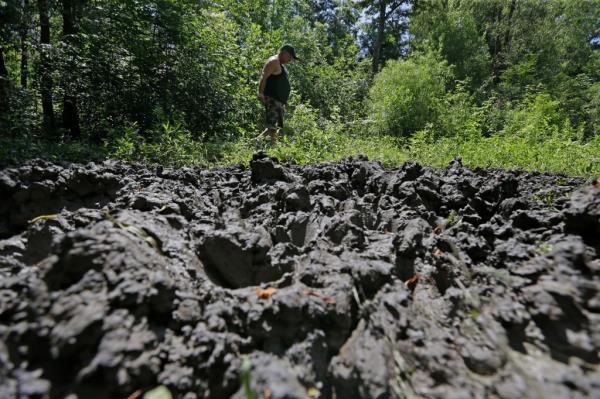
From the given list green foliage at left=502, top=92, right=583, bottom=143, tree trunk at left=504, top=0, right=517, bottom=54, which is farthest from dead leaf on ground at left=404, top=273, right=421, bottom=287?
tree trunk at left=504, top=0, right=517, bottom=54

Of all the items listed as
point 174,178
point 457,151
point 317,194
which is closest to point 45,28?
point 174,178

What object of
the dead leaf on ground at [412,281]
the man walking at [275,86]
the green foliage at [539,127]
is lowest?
the dead leaf on ground at [412,281]

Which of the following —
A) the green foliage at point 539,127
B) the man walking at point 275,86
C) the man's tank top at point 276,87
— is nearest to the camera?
the green foliage at point 539,127

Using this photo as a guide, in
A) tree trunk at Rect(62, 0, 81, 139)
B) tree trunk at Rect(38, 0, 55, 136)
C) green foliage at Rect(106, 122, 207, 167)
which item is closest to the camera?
green foliage at Rect(106, 122, 207, 167)

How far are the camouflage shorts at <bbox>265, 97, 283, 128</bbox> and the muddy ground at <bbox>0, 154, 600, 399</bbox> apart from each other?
5045mm

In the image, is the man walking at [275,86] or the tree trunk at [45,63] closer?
the tree trunk at [45,63]

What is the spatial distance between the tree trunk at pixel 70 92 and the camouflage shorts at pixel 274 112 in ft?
11.2

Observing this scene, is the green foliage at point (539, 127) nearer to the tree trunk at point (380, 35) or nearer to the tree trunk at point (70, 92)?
the tree trunk at point (70, 92)

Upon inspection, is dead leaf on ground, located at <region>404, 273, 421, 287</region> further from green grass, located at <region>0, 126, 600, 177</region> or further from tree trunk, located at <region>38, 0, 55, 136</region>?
tree trunk, located at <region>38, 0, 55, 136</region>

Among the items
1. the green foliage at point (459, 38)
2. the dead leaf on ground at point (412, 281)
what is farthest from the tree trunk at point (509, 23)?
the dead leaf on ground at point (412, 281)

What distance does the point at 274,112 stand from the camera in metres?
6.89

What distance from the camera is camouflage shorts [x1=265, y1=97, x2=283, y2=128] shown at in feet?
22.4

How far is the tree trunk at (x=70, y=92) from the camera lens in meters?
6.11

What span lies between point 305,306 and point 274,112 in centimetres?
603
